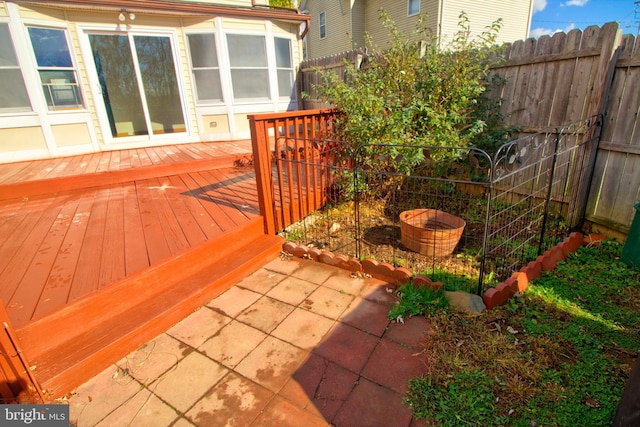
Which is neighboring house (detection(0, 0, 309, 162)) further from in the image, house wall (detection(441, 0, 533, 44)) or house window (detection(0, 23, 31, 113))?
house wall (detection(441, 0, 533, 44))

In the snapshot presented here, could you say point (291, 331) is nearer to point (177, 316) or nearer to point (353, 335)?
point (353, 335)

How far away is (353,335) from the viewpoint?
80.5 inches

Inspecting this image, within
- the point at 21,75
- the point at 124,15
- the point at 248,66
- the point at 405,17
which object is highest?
the point at 405,17

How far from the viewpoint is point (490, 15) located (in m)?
11.7

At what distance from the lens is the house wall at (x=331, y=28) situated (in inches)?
519

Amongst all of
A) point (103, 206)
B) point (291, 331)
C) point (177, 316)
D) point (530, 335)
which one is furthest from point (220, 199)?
point (530, 335)

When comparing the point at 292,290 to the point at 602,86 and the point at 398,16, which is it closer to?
the point at 602,86

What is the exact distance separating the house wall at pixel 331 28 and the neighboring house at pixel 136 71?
22.7ft

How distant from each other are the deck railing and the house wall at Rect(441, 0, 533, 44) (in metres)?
9.30

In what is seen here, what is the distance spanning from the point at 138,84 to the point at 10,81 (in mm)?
1746

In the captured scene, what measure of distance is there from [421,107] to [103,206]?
12.0ft

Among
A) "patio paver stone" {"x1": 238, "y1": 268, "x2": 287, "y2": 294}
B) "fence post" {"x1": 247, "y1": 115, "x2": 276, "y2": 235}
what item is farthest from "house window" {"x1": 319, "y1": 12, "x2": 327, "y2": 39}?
"patio paver stone" {"x1": 238, "y1": 268, "x2": 287, "y2": 294}

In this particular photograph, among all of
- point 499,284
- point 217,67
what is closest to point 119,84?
point 217,67

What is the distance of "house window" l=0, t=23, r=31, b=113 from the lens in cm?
479
